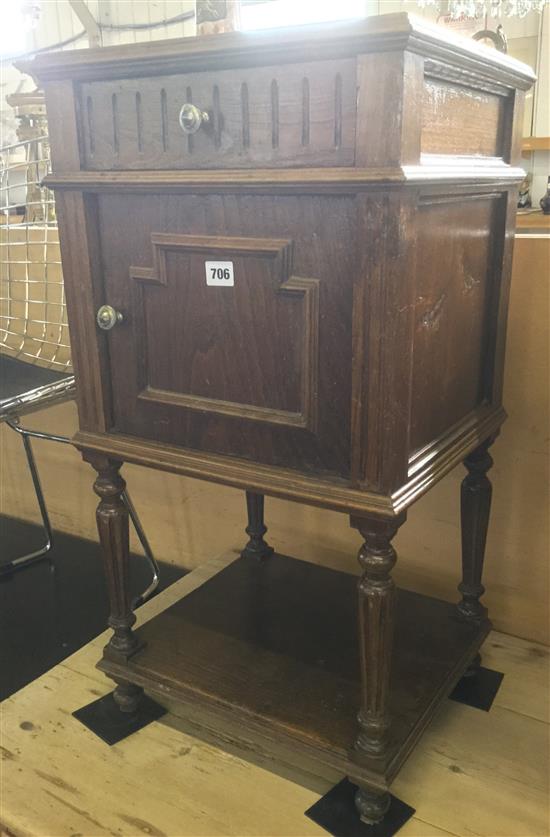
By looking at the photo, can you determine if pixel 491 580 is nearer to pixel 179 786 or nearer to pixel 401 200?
→ pixel 179 786

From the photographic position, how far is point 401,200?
691 millimetres

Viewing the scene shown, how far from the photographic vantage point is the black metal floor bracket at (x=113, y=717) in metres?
1.09

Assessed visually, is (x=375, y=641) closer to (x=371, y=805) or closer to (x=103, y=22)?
(x=371, y=805)

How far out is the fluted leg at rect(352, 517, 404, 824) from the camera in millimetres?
796

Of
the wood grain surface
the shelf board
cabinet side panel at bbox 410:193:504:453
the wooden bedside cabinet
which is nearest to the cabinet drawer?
the wooden bedside cabinet

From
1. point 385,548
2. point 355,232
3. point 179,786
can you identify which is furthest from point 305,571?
point 355,232

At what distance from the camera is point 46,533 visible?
173 cm

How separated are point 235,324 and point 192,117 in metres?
0.21

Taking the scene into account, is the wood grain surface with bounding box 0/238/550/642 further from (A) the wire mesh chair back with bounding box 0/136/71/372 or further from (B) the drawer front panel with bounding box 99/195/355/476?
(B) the drawer front panel with bounding box 99/195/355/476

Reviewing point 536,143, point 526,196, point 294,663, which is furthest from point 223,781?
point 526,196

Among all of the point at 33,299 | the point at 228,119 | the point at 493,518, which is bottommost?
the point at 493,518

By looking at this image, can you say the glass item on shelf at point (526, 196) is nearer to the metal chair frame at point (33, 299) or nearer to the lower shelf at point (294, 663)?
the metal chair frame at point (33, 299)

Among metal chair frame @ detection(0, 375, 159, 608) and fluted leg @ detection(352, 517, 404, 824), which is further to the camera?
metal chair frame @ detection(0, 375, 159, 608)

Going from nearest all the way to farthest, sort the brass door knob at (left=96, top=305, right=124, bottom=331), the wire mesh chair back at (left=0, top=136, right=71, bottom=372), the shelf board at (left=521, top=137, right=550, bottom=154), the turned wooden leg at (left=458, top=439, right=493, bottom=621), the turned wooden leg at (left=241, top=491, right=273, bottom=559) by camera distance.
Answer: the brass door knob at (left=96, top=305, right=124, bottom=331), the turned wooden leg at (left=458, top=439, right=493, bottom=621), the turned wooden leg at (left=241, top=491, right=273, bottom=559), the wire mesh chair back at (left=0, top=136, right=71, bottom=372), the shelf board at (left=521, top=137, right=550, bottom=154)
